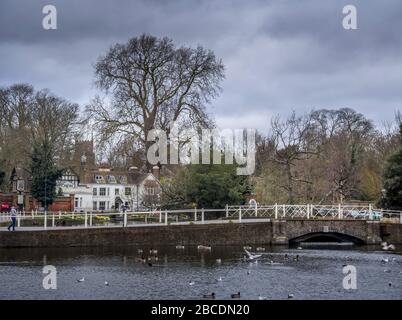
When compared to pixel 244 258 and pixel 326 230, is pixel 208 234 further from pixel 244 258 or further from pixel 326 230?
pixel 244 258

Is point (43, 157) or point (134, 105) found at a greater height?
point (134, 105)

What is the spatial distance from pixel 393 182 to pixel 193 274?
26.9 meters

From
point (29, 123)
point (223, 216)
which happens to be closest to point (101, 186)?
point (29, 123)

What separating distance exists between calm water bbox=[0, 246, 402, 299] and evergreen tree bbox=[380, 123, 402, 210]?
1089cm

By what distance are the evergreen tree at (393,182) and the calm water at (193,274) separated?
429 inches

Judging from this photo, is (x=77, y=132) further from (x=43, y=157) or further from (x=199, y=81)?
(x=199, y=81)

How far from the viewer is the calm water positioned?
3216 centimetres

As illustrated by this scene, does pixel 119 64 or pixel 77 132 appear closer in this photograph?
pixel 119 64

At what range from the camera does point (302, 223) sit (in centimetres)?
5694

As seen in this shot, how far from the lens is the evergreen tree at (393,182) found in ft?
198
